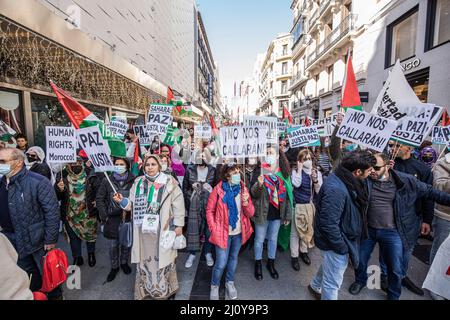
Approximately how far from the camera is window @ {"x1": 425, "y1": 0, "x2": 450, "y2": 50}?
8.98 m

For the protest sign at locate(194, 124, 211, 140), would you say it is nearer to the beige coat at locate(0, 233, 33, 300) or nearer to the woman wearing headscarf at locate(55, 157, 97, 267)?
the woman wearing headscarf at locate(55, 157, 97, 267)

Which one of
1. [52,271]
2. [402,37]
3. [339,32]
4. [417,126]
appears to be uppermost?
[339,32]

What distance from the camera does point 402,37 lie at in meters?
11.7

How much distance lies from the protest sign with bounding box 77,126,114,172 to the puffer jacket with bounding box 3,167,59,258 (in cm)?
56

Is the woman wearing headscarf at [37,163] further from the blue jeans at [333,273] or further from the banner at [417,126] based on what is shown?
the banner at [417,126]

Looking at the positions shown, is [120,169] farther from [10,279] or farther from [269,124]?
[269,124]

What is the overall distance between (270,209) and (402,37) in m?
13.4

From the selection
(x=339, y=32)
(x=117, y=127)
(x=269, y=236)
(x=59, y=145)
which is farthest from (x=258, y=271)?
(x=339, y=32)

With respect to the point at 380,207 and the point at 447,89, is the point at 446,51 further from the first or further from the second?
the point at 380,207

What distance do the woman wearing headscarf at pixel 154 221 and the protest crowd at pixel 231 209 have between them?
0.01 m

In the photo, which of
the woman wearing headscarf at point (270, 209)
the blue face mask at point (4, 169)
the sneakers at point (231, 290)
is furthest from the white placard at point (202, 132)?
the blue face mask at point (4, 169)

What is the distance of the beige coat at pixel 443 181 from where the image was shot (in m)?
3.10

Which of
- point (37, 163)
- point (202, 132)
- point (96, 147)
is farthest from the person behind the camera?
point (202, 132)
